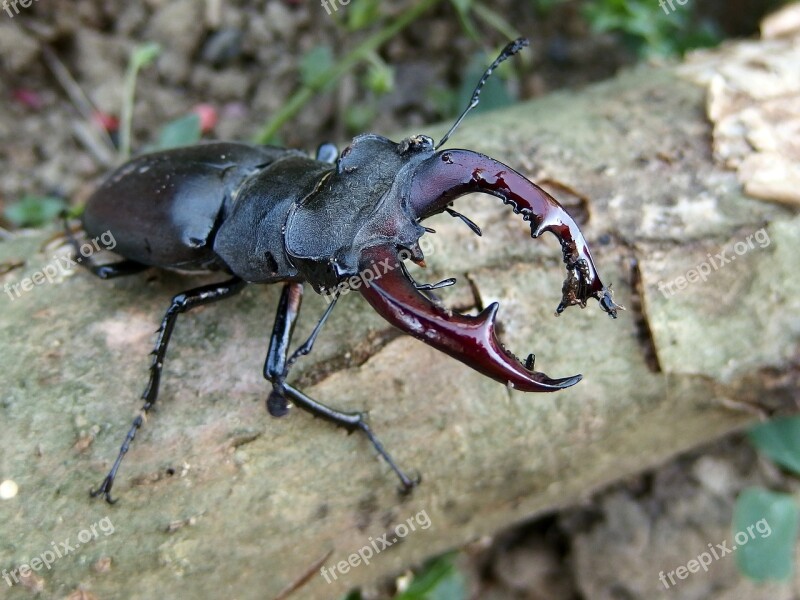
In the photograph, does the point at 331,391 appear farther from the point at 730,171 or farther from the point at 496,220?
the point at 730,171

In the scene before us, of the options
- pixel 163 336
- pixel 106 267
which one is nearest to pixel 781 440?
pixel 163 336

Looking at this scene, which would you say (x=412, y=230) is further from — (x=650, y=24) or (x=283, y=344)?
(x=650, y=24)

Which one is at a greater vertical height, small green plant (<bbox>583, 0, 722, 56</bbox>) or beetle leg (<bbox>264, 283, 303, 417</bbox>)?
beetle leg (<bbox>264, 283, 303, 417</bbox>)

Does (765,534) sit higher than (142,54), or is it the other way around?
(142,54)

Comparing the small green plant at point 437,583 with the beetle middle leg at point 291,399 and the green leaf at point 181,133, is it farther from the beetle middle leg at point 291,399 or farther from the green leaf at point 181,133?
the green leaf at point 181,133

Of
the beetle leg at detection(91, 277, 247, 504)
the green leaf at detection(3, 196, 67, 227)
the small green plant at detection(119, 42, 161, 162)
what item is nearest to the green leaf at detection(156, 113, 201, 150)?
the small green plant at detection(119, 42, 161, 162)

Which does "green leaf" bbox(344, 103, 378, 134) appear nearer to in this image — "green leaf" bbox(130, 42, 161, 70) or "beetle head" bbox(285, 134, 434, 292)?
"green leaf" bbox(130, 42, 161, 70)
